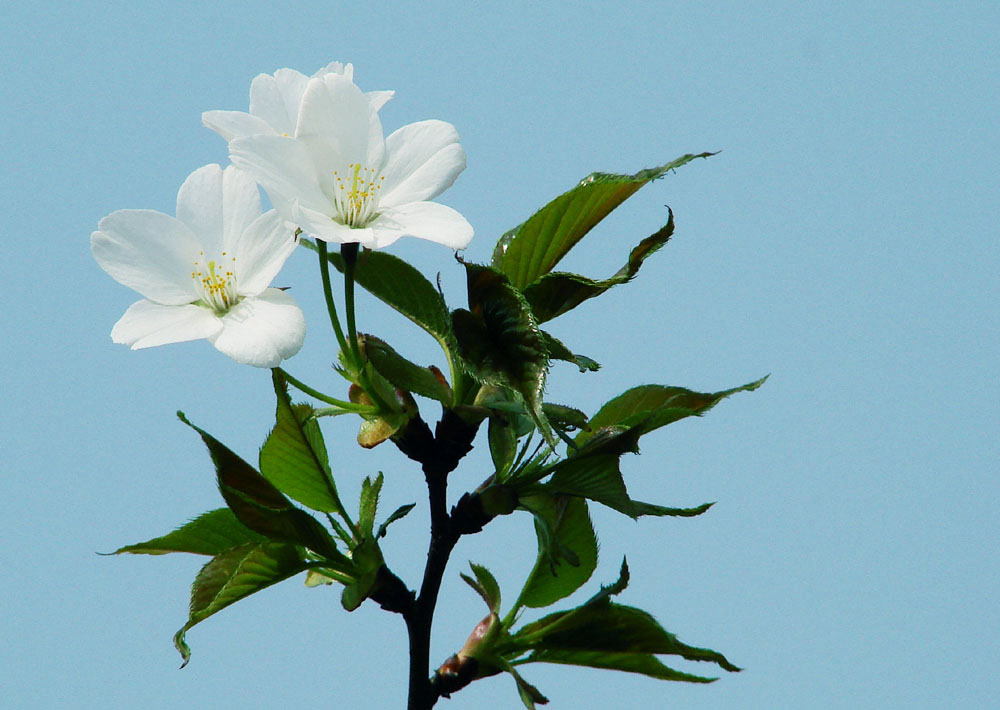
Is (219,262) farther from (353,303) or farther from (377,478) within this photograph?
(377,478)

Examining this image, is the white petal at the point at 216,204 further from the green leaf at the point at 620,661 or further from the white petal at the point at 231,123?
the green leaf at the point at 620,661

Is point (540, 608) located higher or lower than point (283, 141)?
lower

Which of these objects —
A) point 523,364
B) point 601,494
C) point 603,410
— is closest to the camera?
point 523,364

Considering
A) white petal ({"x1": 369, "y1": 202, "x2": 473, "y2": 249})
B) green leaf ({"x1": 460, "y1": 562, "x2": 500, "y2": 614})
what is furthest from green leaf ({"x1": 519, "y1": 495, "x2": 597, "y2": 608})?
white petal ({"x1": 369, "y1": 202, "x2": 473, "y2": 249})

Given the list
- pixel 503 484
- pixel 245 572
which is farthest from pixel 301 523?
pixel 503 484

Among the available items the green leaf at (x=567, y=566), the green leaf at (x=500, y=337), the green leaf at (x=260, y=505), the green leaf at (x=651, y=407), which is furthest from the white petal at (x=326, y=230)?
the green leaf at (x=567, y=566)

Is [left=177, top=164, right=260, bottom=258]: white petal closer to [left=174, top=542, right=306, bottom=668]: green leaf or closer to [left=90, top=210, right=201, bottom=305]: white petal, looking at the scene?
[left=90, top=210, right=201, bottom=305]: white petal
